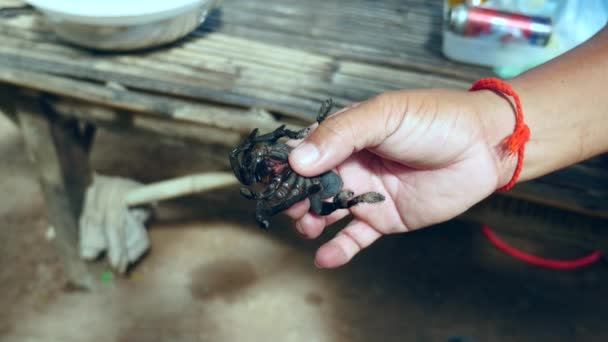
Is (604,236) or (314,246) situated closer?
(604,236)

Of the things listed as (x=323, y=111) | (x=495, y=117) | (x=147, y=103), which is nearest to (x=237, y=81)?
(x=147, y=103)

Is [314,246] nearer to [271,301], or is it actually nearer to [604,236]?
[271,301]

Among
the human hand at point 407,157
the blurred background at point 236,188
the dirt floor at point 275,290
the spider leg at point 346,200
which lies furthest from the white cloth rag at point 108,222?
the spider leg at point 346,200

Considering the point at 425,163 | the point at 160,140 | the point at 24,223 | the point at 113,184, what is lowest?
the point at 24,223

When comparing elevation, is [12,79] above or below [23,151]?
above

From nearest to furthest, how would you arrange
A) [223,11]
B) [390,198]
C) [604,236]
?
[390,198] < [604,236] < [223,11]

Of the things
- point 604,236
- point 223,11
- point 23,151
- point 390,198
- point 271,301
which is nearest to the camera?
point 390,198

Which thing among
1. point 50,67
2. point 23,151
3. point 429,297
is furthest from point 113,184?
point 429,297
